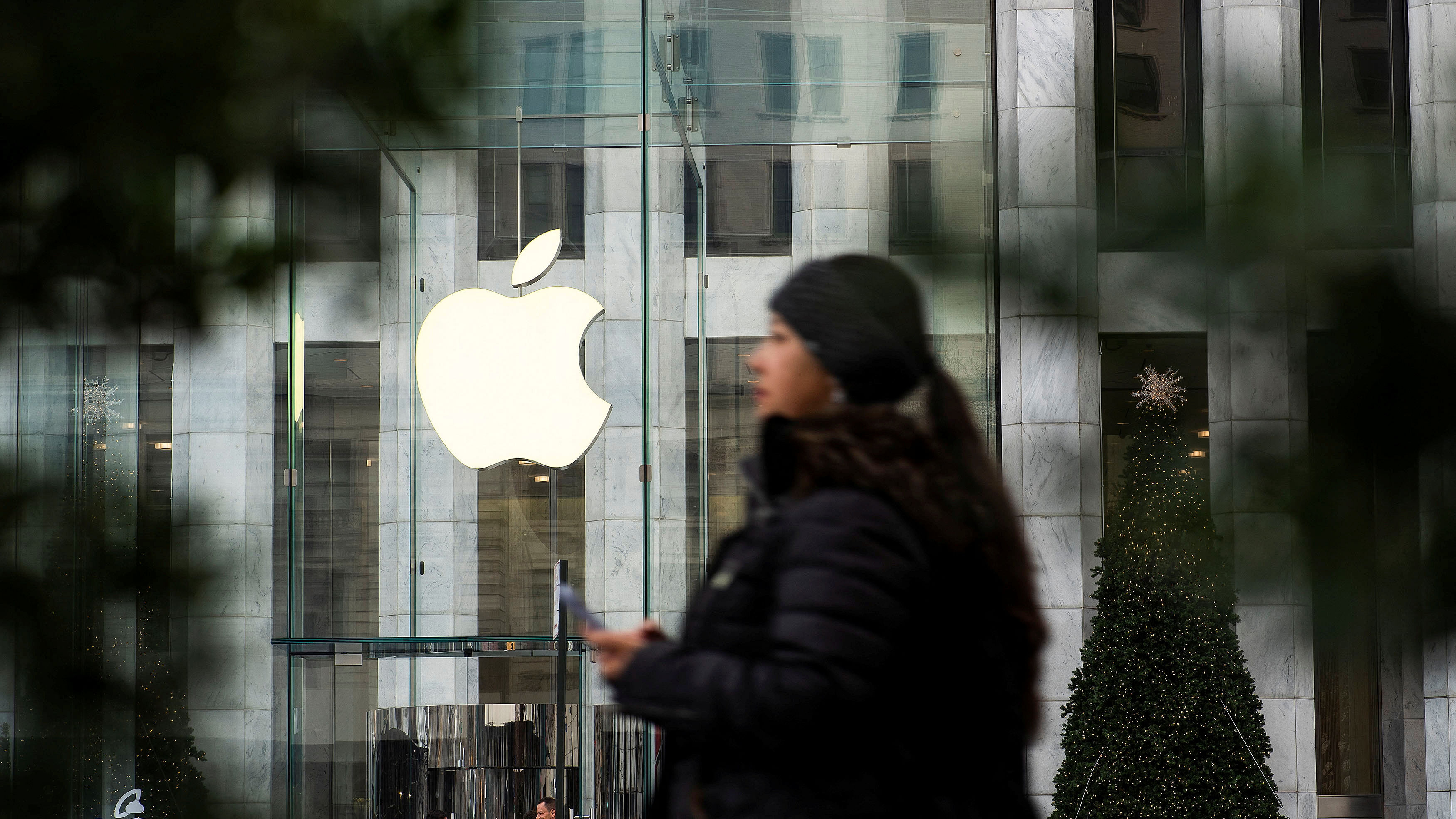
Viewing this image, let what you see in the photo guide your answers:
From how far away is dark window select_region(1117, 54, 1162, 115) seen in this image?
0.77 metres

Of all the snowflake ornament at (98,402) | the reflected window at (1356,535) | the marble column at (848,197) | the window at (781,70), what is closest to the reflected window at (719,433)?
the marble column at (848,197)

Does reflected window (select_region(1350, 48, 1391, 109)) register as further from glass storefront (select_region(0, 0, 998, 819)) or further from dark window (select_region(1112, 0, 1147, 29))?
glass storefront (select_region(0, 0, 998, 819))

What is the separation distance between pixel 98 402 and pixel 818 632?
2.56 feet

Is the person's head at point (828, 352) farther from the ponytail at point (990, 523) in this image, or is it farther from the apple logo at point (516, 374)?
the apple logo at point (516, 374)

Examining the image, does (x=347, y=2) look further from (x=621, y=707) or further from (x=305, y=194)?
(x=621, y=707)

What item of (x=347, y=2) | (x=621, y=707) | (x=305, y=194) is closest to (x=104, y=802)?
(x=621, y=707)

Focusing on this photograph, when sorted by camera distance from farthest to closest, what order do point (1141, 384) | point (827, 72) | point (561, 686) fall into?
point (561, 686) < point (827, 72) < point (1141, 384)

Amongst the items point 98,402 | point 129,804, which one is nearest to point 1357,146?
point 129,804

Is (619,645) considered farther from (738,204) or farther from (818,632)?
(738,204)

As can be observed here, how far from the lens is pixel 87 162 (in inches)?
37.4

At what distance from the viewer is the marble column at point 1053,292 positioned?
743mm

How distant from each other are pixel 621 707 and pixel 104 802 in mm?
544

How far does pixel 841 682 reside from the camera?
4.47 feet

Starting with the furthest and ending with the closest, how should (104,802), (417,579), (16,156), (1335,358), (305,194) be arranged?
(417,579) → (104,802) → (305,194) → (16,156) → (1335,358)
